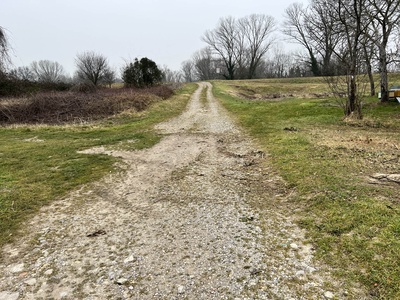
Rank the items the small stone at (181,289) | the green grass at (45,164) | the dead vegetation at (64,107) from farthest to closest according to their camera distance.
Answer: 1. the dead vegetation at (64,107)
2. the green grass at (45,164)
3. the small stone at (181,289)

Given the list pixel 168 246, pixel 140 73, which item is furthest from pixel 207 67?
pixel 168 246

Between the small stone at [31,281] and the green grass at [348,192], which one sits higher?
the green grass at [348,192]

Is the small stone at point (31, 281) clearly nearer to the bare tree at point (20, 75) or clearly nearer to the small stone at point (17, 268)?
the small stone at point (17, 268)

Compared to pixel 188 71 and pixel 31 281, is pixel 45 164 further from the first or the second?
pixel 188 71

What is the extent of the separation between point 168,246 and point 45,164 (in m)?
5.23

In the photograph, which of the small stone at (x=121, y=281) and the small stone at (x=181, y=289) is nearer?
the small stone at (x=181, y=289)

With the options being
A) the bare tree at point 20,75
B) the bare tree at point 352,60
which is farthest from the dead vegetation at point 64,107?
→ the bare tree at point 352,60

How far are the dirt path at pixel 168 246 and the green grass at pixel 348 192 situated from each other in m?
0.34

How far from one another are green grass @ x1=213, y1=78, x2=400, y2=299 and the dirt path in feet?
1.10

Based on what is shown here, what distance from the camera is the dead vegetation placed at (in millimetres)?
16156

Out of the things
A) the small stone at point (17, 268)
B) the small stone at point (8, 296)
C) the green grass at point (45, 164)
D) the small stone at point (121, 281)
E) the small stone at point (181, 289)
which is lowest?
the small stone at point (181, 289)

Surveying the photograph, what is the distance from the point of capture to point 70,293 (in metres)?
2.64

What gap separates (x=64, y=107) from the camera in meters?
17.5

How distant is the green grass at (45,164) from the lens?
4603 mm
